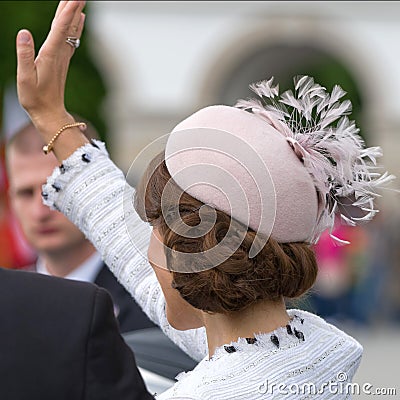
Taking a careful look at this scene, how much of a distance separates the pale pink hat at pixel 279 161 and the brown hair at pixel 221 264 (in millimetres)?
27

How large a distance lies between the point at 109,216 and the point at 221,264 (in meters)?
0.48

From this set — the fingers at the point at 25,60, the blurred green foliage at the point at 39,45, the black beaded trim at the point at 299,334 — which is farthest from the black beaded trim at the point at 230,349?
the blurred green foliage at the point at 39,45

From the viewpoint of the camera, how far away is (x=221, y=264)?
192 cm

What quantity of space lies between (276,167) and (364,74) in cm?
2319

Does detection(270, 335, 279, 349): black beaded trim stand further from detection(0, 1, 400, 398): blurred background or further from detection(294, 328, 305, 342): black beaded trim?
detection(0, 1, 400, 398): blurred background

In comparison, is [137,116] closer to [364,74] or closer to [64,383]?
[364,74]

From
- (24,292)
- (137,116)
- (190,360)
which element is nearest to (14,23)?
(137,116)

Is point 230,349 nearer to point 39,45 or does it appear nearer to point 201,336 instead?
point 201,336

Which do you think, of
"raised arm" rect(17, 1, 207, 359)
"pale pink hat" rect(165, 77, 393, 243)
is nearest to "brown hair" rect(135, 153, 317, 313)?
"pale pink hat" rect(165, 77, 393, 243)

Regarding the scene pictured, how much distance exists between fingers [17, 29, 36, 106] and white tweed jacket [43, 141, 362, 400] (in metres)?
0.19

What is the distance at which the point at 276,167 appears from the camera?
197 cm

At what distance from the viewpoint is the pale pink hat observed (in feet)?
6.34

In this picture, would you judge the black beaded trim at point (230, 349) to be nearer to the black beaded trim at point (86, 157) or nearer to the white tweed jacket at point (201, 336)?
the white tweed jacket at point (201, 336)

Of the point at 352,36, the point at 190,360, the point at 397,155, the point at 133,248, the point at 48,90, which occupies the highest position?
the point at 48,90
